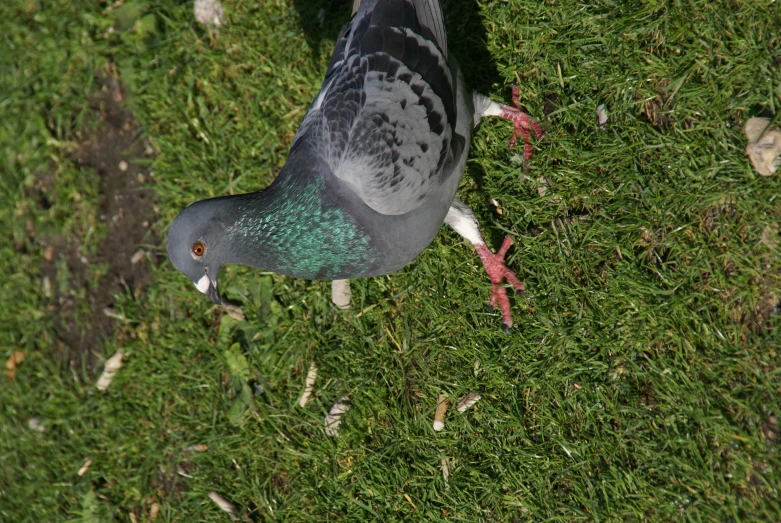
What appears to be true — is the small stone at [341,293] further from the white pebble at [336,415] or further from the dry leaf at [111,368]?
the dry leaf at [111,368]

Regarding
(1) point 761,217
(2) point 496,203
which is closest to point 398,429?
(2) point 496,203

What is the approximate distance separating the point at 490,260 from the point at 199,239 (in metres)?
1.61

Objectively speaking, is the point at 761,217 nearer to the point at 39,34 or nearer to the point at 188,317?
the point at 188,317

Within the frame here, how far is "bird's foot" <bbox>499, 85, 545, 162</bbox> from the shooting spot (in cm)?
365

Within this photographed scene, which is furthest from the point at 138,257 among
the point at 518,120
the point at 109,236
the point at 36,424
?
the point at 518,120

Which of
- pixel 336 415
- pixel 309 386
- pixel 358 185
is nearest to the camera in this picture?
pixel 358 185

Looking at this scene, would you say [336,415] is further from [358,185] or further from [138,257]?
[138,257]

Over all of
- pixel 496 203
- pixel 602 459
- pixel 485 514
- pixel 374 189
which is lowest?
pixel 485 514

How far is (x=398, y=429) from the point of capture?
3730 mm

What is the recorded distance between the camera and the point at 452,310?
3705 mm

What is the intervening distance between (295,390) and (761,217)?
114 inches

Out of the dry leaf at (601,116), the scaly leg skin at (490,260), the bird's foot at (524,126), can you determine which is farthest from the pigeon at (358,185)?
the dry leaf at (601,116)

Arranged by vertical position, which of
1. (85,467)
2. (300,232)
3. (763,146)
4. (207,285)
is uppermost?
(300,232)

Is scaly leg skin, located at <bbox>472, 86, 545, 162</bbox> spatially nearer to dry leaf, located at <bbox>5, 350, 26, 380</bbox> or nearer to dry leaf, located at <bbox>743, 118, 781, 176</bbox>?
dry leaf, located at <bbox>743, 118, 781, 176</bbox>
